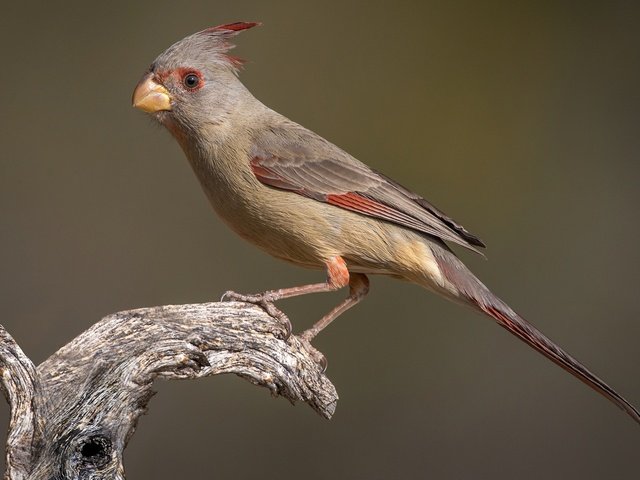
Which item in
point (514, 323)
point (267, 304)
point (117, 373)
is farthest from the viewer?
point (514, 323)

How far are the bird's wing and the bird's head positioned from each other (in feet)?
0.73

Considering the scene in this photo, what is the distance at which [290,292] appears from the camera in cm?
319

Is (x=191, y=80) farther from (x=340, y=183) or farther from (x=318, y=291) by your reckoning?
(x=318, y=291)

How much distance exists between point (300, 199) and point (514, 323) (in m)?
0.86

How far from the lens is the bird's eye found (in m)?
3.49

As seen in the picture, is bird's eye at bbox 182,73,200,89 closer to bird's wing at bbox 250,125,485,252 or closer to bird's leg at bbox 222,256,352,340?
bird's wing at bbox 250,125,485,252

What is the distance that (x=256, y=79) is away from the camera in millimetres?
5348

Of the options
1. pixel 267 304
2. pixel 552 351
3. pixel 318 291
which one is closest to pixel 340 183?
pixel 318 291

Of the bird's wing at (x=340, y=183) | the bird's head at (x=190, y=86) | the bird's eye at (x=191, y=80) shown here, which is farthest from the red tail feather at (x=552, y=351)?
the bird's eye at (x=191, y=80)

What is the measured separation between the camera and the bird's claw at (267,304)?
3051mm

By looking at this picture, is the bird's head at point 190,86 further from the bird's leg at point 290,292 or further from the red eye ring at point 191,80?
the bird's leg at point 290,292

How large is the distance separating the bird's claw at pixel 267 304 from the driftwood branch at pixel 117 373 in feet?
0.06

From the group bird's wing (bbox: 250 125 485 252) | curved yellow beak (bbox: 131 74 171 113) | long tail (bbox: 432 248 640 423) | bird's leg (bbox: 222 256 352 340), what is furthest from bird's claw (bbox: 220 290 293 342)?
curved yellow beak (bbox: 131 74 171 113)

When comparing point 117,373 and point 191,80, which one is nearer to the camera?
point 117,373
